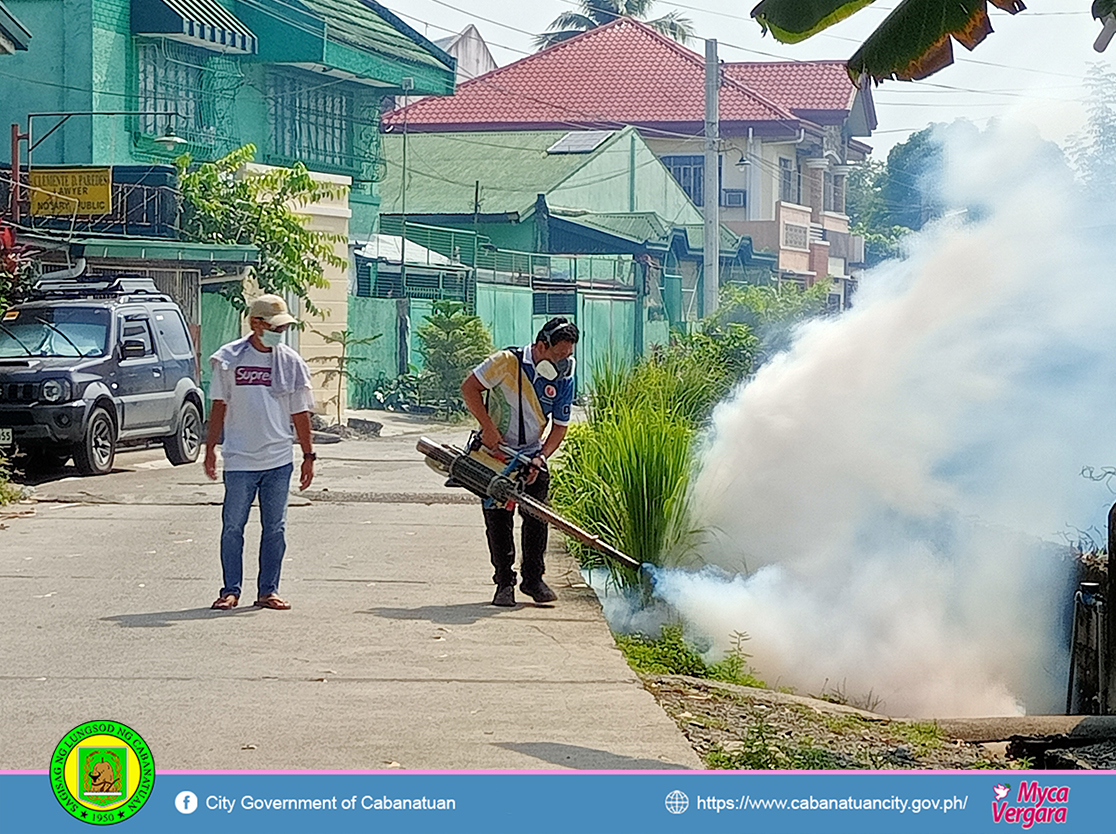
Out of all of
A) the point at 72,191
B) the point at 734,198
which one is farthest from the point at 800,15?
the point at 734,198

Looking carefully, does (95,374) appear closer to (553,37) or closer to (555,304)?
(555,304)

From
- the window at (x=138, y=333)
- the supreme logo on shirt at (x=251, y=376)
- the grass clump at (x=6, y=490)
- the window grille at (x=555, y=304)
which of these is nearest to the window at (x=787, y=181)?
the window grille at (x=555, y=304)

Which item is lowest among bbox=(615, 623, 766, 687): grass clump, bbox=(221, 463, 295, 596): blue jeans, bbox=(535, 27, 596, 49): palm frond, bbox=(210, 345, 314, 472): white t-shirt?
bbox=(615, 623, 766, 687): grass clump

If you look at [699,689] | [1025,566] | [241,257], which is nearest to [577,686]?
[699,689]

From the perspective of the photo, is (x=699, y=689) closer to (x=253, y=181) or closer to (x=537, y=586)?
(x=537, y=586)

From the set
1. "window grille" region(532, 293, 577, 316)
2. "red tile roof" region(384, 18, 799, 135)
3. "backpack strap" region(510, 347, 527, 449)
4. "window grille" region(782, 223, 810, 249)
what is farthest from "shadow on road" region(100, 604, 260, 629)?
"window grille" region(782, 223, 810, 249)

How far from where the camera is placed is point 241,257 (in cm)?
2186

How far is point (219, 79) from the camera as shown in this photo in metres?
25.7

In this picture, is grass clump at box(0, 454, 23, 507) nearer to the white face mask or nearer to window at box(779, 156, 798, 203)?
the white face mask

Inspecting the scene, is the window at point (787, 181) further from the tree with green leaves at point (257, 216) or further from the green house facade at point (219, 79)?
the tree with green leaves at point (257, 216)

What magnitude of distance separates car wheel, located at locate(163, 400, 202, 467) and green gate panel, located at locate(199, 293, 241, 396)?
389cm

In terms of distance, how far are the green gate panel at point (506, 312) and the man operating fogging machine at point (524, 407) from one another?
21.2m

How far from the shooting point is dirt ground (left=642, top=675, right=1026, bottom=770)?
256 inches

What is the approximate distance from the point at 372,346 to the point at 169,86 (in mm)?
6736
